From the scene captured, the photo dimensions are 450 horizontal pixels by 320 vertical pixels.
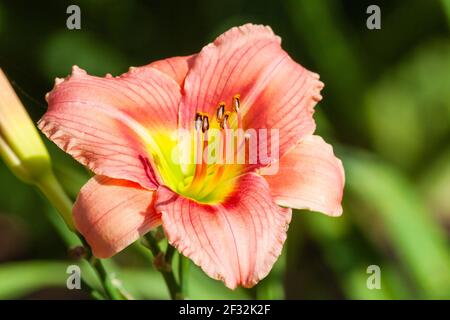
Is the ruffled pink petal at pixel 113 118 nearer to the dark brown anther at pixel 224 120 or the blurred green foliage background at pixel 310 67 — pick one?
the dark brown anther at pixel 224 120

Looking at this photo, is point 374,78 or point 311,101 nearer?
point 311,101

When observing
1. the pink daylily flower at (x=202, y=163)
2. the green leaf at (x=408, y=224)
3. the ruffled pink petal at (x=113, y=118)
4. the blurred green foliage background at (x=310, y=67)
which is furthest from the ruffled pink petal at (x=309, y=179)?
the blurred green foliage background at (x=310, y=67)

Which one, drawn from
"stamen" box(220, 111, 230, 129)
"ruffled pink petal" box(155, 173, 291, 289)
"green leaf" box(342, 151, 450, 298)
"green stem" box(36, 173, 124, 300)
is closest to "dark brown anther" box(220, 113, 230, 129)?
→ "stamen" box(220, 111, 230, 129)
